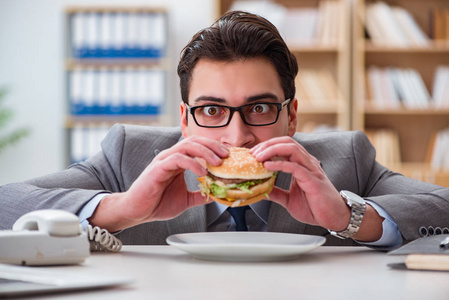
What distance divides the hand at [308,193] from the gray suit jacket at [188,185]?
96 millimetres

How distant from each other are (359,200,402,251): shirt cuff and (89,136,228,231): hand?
0.44 m

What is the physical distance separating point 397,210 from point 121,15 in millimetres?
3514

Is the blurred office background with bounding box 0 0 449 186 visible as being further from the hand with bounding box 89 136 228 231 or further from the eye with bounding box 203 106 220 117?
the hand with bounding box 89 136 228 231

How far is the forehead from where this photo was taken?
5.25 feet

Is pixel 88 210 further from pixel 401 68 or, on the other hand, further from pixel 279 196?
pixel 401 68

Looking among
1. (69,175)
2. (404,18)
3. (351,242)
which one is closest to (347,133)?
(351,242)

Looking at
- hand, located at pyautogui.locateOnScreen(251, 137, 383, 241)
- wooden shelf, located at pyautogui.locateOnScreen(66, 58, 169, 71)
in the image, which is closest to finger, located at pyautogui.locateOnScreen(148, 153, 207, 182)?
hand, located at pyautogui.locateOnScreen(251, 137, 383, 241)

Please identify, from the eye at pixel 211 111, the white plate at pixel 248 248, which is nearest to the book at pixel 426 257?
the white plate at pixel 248 248

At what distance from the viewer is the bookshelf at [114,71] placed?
4.55m

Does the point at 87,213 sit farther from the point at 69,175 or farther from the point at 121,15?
the point at 121,15

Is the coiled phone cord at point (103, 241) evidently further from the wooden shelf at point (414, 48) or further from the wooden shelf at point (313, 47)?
the wooden shelf at point (414, 48)

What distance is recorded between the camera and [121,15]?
4547mm

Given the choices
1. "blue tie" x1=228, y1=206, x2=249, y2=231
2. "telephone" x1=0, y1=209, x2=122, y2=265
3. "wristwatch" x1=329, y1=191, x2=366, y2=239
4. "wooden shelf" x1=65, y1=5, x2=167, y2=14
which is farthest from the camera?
"wooden shelf" x1=65, y1=5, x2=167, y2=14

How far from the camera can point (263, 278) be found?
986 millimetres
